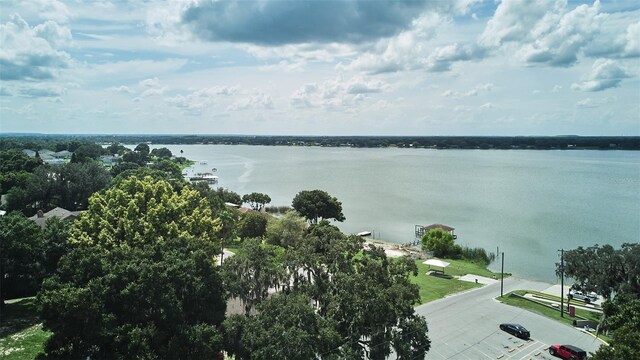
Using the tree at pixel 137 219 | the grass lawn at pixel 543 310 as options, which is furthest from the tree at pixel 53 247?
the grass lawn at pixel 543 310

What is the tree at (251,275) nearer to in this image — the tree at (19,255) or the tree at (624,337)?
the tree at (624,337)

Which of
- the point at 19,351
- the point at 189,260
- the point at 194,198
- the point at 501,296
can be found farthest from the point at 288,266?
the point at 501,296

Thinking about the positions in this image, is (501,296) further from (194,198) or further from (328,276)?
(194,198)

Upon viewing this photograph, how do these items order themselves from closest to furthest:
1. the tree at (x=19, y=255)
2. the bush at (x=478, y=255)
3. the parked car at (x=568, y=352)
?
the parked car at (x=568, y=352), the tree at (x=19, y=255), the bush at (x=478, y=255)

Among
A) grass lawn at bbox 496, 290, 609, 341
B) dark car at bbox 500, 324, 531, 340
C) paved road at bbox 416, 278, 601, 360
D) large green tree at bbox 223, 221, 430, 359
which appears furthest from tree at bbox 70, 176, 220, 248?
grass lawn at bbox 496, 290, 609, 341

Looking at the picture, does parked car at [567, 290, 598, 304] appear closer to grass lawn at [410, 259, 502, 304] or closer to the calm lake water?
grass lawn at [410, 259, 502, 304]

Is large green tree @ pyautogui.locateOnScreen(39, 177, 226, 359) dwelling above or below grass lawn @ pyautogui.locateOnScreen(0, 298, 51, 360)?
above

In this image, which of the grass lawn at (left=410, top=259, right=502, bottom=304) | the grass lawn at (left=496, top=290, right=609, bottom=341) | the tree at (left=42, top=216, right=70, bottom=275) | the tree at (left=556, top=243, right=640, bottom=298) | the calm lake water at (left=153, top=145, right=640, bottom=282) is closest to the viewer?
the tree at (left=42, top=216, right=70, bottom=275)
